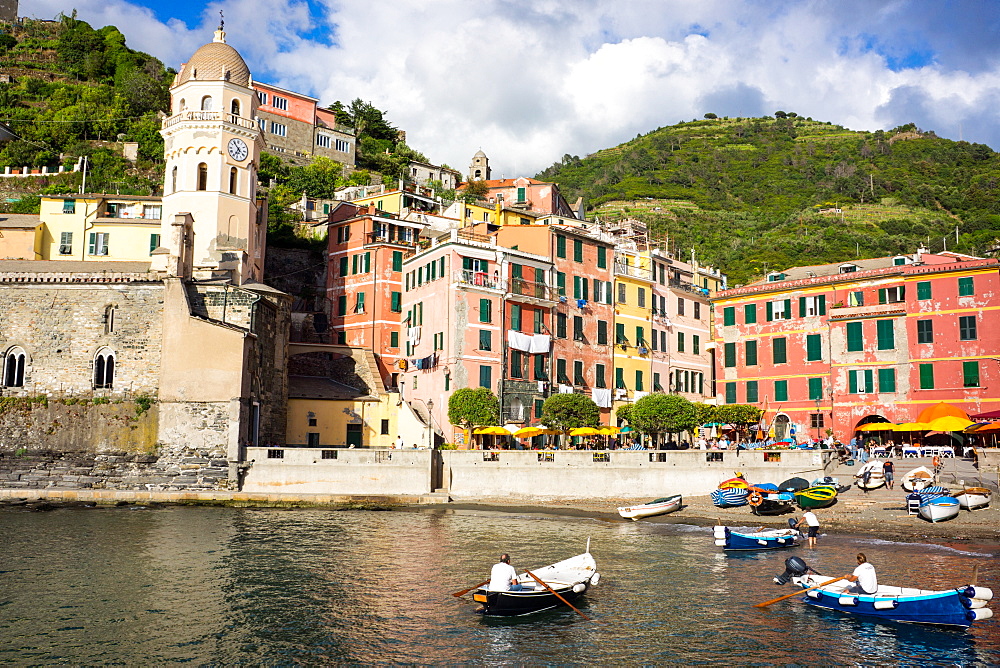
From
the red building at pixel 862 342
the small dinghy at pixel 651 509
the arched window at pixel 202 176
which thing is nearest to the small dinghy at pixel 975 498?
the small dinghy at pixel 651 509

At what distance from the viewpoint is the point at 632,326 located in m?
61.1

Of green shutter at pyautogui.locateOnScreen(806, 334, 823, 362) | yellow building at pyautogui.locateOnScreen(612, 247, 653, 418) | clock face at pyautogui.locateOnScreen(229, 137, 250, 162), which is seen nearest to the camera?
green shutter at pyautogui.locateOnScreen(806, 334, 823, 362)

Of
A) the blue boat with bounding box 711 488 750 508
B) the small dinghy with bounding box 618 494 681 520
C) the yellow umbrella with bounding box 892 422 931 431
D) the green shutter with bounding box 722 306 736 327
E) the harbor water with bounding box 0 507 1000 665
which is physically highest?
the green shutter with bounding box 722 306 736 327

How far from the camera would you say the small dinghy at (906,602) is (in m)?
21.6

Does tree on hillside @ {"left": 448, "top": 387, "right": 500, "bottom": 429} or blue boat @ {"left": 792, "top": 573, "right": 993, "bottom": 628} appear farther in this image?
tree on hillside @ {"left": 448, "top": 387, "right": 500, "bottom": 429}

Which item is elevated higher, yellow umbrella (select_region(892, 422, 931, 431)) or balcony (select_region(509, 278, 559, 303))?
balcony (select_region(509, 278, 559, 303))

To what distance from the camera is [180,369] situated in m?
45.8

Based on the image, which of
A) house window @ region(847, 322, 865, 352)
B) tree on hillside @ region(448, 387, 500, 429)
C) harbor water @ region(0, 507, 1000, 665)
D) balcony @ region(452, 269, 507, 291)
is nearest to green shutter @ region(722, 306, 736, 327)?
house window @ region(847, 322, 865, 352)

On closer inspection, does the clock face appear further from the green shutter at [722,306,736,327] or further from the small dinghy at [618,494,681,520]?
the green shutter at [722,306,736,327]

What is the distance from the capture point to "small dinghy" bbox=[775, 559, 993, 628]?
21.6 metres

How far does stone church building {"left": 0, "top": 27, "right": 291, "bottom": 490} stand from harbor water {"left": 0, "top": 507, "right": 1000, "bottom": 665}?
24.9 feet

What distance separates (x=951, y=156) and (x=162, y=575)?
143548mm

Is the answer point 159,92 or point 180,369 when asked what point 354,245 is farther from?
point 159,92

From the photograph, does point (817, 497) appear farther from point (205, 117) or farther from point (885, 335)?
point (205, 117)
